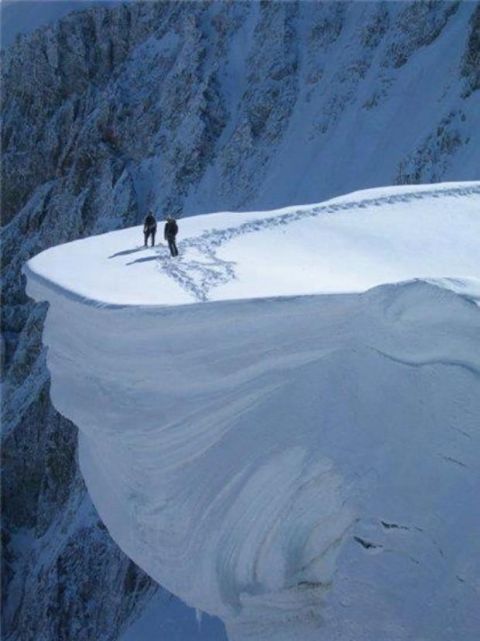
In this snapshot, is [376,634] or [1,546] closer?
[376,634]

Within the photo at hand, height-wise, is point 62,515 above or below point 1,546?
above

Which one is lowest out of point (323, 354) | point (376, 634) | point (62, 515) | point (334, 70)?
point (62, 515)

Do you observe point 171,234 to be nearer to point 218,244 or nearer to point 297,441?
point 218,244

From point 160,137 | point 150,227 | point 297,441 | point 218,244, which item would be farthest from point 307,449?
point 160,137

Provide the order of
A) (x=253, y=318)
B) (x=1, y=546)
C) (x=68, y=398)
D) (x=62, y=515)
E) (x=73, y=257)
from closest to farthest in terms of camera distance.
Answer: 1. (x=253, y=318)
2. (x=68, y=398)
3. (x=73, y=257)
4. (x=62, y=515)
5. (x=1, y=546)

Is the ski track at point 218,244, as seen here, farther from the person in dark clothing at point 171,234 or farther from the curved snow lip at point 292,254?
the person in dark clothing at point 171,234

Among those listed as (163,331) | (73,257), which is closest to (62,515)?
(73,257)

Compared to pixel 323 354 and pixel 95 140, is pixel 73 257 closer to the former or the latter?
pixel 323 354
